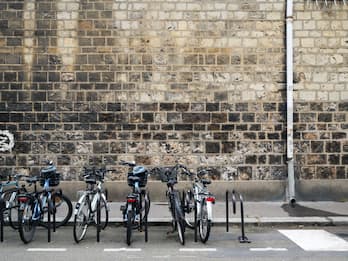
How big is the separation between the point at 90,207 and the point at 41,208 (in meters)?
0.91

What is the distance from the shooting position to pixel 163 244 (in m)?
7.80

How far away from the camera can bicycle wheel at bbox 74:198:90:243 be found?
25.7 feet

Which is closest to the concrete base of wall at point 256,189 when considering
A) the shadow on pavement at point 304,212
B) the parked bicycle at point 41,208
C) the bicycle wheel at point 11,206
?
the shadow on pavement at point 304,212

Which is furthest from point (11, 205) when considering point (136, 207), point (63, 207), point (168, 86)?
point (168, 86)

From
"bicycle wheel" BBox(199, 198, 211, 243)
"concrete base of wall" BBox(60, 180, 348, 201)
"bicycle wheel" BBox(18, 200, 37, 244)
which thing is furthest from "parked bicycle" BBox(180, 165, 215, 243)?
"concrete base of wall" BBox(60, 180, 348, 201)

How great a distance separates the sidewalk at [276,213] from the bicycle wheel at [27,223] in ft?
5.41

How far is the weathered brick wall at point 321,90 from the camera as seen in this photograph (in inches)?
454

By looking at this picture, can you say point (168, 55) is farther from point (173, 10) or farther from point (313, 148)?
point (313, 148)

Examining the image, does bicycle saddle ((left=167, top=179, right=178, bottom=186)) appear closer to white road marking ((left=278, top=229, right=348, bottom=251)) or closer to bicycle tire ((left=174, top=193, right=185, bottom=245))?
bicycle tire ((left=174, top=193, right=185, bottom=245))

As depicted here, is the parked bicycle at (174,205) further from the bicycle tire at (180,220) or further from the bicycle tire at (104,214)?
the bicycle tire at (104,214)

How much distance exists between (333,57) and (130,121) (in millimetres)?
4789

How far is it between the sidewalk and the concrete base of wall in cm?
20

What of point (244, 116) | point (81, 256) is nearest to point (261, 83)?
point (244, 116)

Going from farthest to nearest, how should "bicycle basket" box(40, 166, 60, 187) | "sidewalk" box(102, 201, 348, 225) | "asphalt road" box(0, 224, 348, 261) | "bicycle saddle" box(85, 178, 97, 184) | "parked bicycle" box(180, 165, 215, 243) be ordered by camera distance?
"sidewalk" box(102, 201, 348, 225) < "bicycle basket" box(40, 166, 60, 187) < "bicycle saddle" box(85, 178, 97, 184) < "parked bicycle" box(180, 165, 215, 243) < "asphalt road" box(0, 224, 348, 261)
